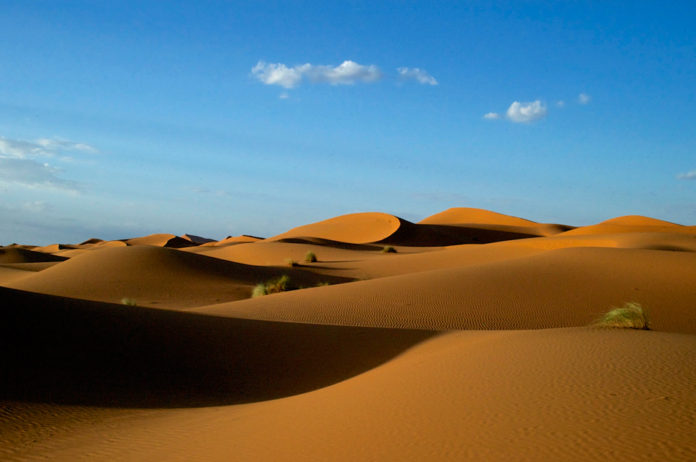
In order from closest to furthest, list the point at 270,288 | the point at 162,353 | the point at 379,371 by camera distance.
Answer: the point at 379,371
the point at 162,353
the point at 270,288

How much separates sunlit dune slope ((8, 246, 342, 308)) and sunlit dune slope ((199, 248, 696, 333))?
20.3 feet

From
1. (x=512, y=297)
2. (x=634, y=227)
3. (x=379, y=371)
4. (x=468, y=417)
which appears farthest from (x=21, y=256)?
(x=634, y=227)

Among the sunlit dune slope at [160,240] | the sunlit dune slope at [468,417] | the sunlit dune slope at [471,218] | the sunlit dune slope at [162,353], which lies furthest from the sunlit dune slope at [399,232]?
the sunlit dune slope at [468,417]

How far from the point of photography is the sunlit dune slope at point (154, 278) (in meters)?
22.8

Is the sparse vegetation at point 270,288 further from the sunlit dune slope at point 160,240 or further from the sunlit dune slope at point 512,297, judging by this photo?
the sunlit dune slope at point 160,240

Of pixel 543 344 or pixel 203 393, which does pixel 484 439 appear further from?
pixel 203 393

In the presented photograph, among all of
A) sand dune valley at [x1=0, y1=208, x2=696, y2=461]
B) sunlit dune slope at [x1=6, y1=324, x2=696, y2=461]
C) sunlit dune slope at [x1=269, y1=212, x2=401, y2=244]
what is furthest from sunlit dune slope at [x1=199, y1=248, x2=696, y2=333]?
sunlit dune slope at [x1=269, y1=212, x2=401, y2=244]

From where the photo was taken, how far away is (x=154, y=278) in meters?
25.3

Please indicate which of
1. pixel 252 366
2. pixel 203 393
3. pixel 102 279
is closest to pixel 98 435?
pixel 203 393

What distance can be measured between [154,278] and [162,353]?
15.8 m

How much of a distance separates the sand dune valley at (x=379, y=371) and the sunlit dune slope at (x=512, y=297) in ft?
0.25

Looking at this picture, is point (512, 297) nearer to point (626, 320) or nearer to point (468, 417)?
point (626, 320)

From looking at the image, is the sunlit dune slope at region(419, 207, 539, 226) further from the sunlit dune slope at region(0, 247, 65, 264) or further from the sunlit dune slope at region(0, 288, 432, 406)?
the sunlit dune slope at region(0, 288, 432, 406)

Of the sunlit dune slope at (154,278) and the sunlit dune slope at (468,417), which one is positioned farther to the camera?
the sunlit dune slope at (154,278)
